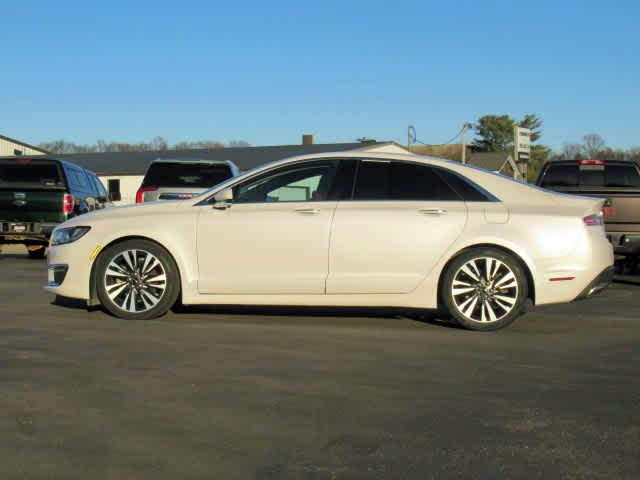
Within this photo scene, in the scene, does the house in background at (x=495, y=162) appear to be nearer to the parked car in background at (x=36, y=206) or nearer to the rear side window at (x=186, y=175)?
the rear side window at (x=186, y=175)

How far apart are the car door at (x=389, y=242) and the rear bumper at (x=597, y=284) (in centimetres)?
129

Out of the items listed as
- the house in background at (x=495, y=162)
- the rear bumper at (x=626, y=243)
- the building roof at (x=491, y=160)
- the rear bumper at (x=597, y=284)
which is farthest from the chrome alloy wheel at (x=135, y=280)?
the building roof at (x=491, y=160)

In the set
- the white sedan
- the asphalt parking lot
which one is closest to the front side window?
the white sedan

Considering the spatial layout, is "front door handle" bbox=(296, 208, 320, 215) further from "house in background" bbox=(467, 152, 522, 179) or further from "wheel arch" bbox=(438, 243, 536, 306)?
"house in background" bbox=(467, 152, 522, 179)

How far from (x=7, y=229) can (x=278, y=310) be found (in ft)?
30.0

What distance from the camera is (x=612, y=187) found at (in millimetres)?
14172

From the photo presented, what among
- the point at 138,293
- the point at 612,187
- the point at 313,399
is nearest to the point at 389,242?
the point at 138,293

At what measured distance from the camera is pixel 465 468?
3822 millimetres

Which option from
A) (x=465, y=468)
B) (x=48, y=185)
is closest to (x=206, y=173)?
(x=48, y=185)

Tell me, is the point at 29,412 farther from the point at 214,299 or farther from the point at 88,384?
the point at 214,299

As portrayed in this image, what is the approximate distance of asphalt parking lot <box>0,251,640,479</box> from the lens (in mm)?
3910

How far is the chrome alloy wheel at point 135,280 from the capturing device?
26.4ft

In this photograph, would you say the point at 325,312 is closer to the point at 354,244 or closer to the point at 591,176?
the point at 354,244

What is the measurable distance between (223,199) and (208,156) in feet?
162
